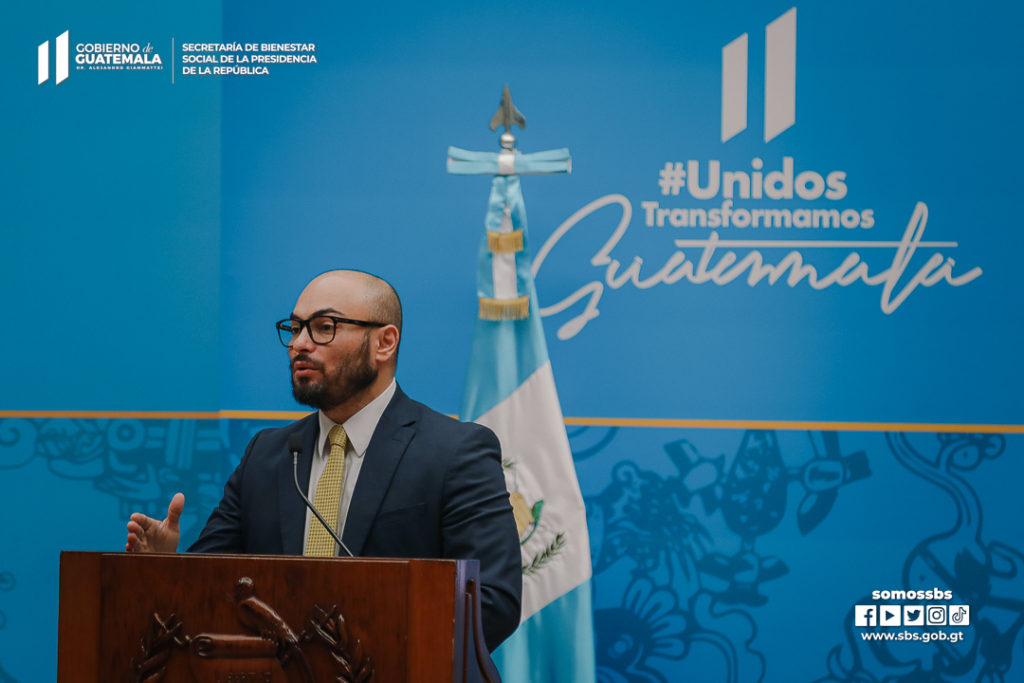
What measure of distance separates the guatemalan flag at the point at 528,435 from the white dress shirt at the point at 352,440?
0.87m

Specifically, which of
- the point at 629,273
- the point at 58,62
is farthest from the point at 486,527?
the point at 58,62

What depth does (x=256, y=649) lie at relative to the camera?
1.64m

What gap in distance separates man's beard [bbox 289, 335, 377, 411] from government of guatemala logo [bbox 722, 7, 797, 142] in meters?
1.86

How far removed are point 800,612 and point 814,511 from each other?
0.36 meters

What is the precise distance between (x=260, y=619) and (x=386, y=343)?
38.2 inches

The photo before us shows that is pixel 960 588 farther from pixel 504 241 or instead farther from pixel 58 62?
pixel 58 62

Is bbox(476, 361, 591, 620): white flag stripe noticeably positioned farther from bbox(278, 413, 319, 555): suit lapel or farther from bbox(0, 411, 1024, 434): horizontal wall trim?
bbox(278, 413, 319, 555): suit lapel

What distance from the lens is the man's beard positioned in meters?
2.38

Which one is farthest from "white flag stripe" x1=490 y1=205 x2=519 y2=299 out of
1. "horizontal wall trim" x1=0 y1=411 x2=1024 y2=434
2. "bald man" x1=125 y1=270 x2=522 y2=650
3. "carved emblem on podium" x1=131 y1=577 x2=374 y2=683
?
"carved emblem on podium" x1=131 y1=577 x2=374 y2=683

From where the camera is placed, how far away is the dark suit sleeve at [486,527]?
6.88ft

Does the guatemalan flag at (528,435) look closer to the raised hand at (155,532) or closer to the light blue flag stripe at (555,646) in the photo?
the light blue flag stripe at (555,646)

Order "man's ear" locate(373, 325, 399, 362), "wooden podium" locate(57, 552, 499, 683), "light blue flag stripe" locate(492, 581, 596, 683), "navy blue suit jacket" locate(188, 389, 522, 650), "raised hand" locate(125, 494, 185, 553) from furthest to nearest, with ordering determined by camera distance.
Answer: "light blue flag stripe" locate(492, 581, 596, 683)
"man's ear" locate(373, 325, 399, 362)
"navy blue suit jacket" locate(188, 389, 522, 650)
"raised hand" locate(125, 494, 185, 553)
"wooden podium" locate(57, 552, 499, 683)

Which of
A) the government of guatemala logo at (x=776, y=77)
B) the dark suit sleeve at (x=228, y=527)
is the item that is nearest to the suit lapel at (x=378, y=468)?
the dark suit sleeve at (x=228, y=527)

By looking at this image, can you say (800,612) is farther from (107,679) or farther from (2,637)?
(2,637)
